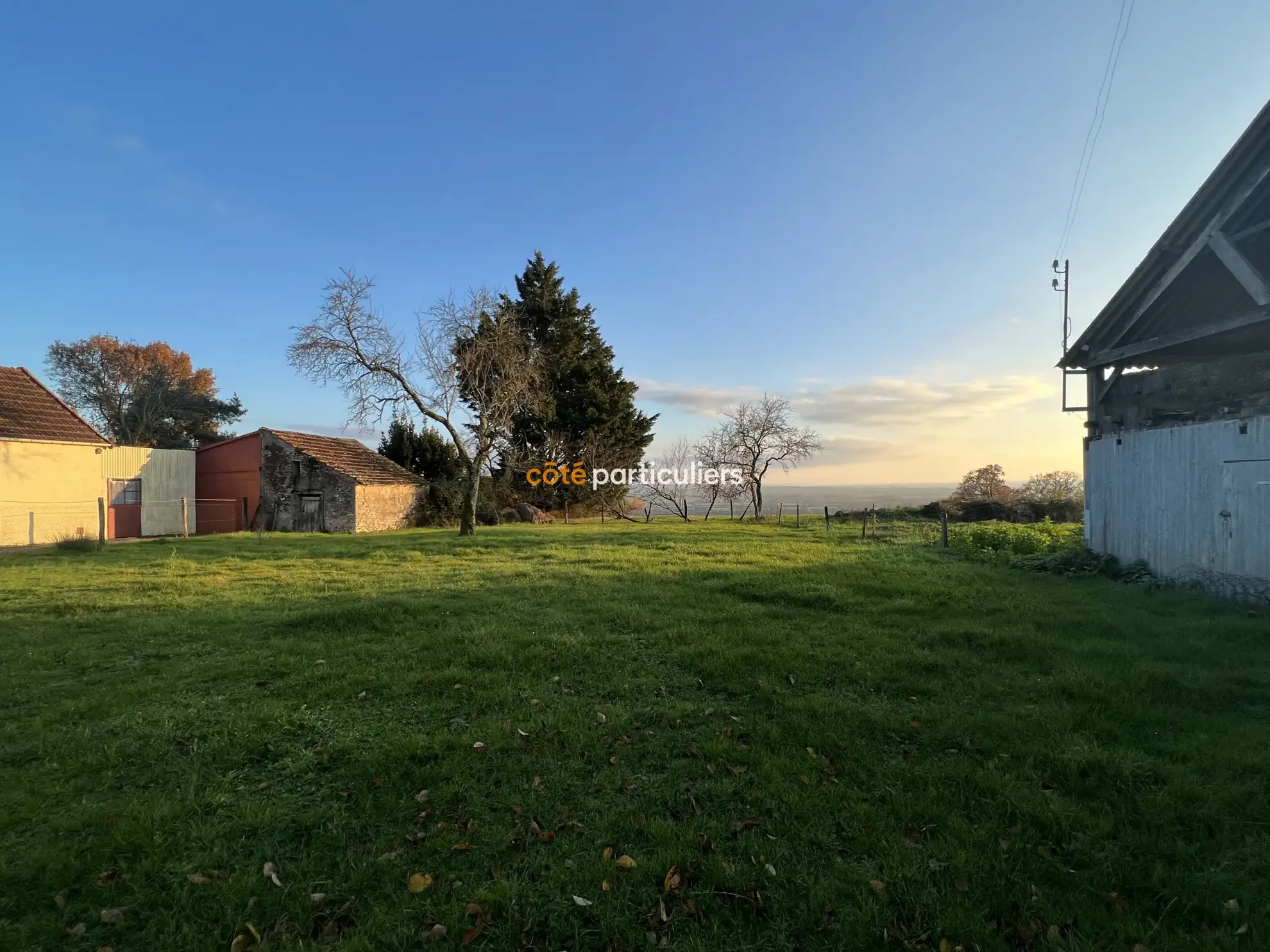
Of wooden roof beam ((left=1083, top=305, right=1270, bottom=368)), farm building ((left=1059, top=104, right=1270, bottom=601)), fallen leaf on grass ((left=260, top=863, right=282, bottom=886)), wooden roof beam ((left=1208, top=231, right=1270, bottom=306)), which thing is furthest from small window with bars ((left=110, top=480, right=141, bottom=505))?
wooden roof beam ((left=1208, top=231, right=1270, bottom=306))

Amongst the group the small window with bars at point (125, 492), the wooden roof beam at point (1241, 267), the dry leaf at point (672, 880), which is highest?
the wooden roof beam at point (1241, 267)

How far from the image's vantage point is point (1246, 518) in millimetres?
7203

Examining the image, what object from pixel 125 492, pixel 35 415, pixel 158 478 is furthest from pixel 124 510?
pixel 35 415

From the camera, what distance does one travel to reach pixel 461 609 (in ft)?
24.1

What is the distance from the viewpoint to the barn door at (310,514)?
2283 centimetres

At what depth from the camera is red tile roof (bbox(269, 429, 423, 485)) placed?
23141 mm

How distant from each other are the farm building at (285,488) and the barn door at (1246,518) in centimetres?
2347

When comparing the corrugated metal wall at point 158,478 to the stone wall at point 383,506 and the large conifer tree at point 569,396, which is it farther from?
the large conifer tree at point 569,396

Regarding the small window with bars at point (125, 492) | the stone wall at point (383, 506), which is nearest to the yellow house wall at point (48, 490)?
the small window with bars at point (125, 492)

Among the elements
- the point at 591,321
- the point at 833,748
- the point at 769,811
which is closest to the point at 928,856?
the point at 769,811

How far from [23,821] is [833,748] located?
4.36 meters

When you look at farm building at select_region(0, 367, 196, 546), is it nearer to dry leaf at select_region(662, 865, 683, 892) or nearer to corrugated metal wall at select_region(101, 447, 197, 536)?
corrugated metal wall at select_region(101, 447, 197, 536)

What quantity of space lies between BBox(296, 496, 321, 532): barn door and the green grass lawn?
54.7ft

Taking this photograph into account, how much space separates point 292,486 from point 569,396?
13.7m
